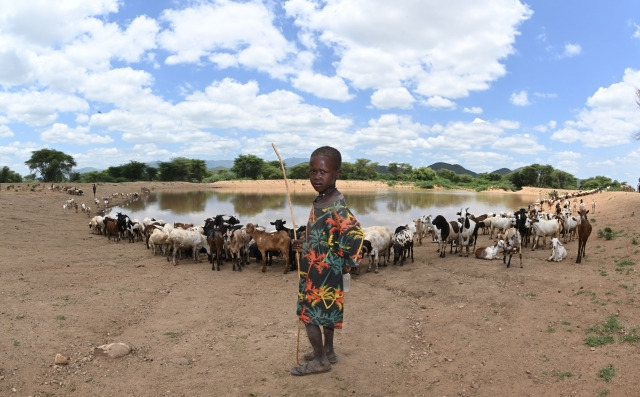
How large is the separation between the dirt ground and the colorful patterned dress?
2.89ft

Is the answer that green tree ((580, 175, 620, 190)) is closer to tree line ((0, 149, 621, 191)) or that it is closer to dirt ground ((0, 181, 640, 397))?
tree line ((0, 149, 621, 191))

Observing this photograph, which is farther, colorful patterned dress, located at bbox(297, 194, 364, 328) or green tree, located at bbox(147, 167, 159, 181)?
green tree, located at bbox(147, 167, 159, 181)

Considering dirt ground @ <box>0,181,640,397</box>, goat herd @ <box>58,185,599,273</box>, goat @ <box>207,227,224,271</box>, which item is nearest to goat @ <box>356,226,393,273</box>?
goat herd @ <box>58,185,599,273</box>

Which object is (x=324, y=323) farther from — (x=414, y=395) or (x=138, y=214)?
(x=138, y=214)

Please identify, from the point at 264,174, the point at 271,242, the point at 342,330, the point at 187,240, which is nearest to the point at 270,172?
the point at 264,174

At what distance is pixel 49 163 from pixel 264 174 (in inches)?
1574

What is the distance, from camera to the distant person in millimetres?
4230

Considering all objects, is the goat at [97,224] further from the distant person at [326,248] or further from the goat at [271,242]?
the distant person at [326,248]

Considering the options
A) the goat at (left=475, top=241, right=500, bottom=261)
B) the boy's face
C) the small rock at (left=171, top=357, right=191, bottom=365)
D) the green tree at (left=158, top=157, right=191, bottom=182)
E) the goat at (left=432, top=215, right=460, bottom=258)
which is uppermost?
the green tree at (left=158, top=157, right=191, bottom=182)

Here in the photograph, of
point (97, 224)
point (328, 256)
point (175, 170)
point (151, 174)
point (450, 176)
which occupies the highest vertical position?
point (450, 176)

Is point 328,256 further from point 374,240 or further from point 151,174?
point 151,174

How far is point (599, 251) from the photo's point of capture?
1143 centimetres

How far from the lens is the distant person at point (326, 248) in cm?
423

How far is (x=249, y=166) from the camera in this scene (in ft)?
286
